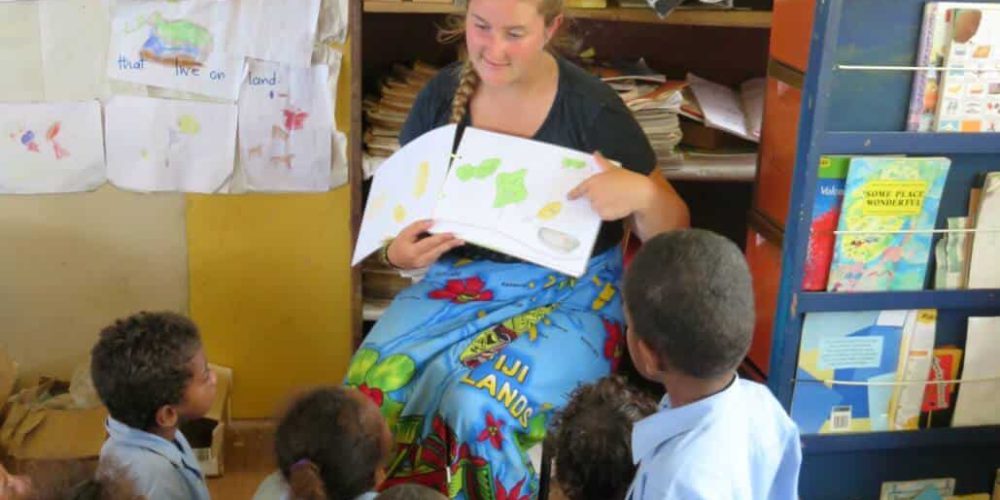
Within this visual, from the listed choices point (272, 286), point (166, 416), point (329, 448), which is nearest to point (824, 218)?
point (329, 448)

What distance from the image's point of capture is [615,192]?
1661 mm

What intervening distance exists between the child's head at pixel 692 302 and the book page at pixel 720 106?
0.81 m

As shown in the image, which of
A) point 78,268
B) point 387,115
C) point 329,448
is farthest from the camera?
point 78,268

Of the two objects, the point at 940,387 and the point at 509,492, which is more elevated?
the point at 940,387

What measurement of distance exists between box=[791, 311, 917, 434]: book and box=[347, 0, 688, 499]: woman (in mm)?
301

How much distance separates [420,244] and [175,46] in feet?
2.65

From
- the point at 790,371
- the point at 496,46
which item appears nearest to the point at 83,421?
the point at 496,46

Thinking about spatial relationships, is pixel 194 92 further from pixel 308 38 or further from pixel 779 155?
pixel 779 155

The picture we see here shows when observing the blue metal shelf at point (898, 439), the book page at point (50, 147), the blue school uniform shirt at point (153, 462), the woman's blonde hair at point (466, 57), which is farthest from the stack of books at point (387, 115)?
the blue metal shelf at point (898, 439)

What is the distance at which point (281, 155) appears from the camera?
226 cm

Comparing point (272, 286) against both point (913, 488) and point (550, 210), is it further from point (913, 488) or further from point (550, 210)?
point (913, 488)

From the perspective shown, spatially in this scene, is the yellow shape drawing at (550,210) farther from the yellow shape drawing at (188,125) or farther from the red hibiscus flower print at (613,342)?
the yellow shape drawing at (188,125)

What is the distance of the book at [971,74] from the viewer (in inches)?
63.7

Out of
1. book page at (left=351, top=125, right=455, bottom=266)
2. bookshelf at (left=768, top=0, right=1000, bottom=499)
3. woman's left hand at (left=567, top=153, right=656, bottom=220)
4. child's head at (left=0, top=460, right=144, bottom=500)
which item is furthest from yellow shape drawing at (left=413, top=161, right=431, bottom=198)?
child's head at (left=0, top=460, right=144, bottom=500)
